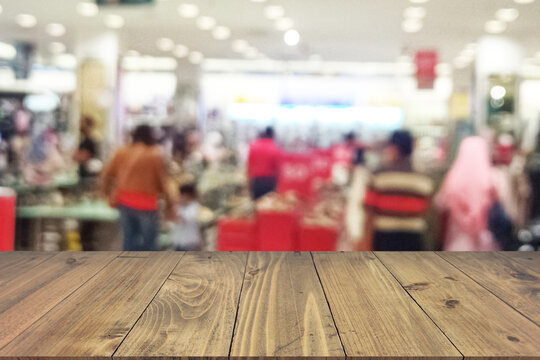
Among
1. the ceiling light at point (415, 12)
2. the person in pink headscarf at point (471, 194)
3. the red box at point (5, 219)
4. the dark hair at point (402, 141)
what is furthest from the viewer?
the ceiling light at point (415, 12)

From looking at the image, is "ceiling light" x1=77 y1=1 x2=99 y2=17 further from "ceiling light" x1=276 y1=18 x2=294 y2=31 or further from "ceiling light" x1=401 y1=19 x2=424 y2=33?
"ceiling light" x1=401 y1=19 x2=424 y2=33

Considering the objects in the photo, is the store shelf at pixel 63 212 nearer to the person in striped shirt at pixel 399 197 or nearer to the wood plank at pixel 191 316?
the person in striped shirt at pixel 399 197

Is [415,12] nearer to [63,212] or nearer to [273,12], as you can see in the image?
[273,12]

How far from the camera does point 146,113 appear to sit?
1084 cm

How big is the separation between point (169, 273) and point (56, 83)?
1015cm

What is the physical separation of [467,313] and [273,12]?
7.46 meters

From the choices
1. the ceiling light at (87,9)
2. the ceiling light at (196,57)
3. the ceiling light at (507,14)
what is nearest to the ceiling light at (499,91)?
the ceiling light at (507,14)

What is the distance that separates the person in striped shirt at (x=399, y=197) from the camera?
3.78 meters

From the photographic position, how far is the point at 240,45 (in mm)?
10250

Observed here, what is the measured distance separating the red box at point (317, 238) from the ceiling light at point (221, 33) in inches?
205

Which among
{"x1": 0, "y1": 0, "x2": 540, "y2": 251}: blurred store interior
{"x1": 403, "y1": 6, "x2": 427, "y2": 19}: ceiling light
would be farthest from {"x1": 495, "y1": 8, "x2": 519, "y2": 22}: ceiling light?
{"x1": 403, "y1": 6, "x2": 427, "y2": 19}: ceiling light

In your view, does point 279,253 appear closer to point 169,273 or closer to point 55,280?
point 169,273

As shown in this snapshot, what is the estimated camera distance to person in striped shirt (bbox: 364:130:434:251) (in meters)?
3.78

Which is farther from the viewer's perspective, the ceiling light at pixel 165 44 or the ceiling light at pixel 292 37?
the ceiling light at pixel 165 44
